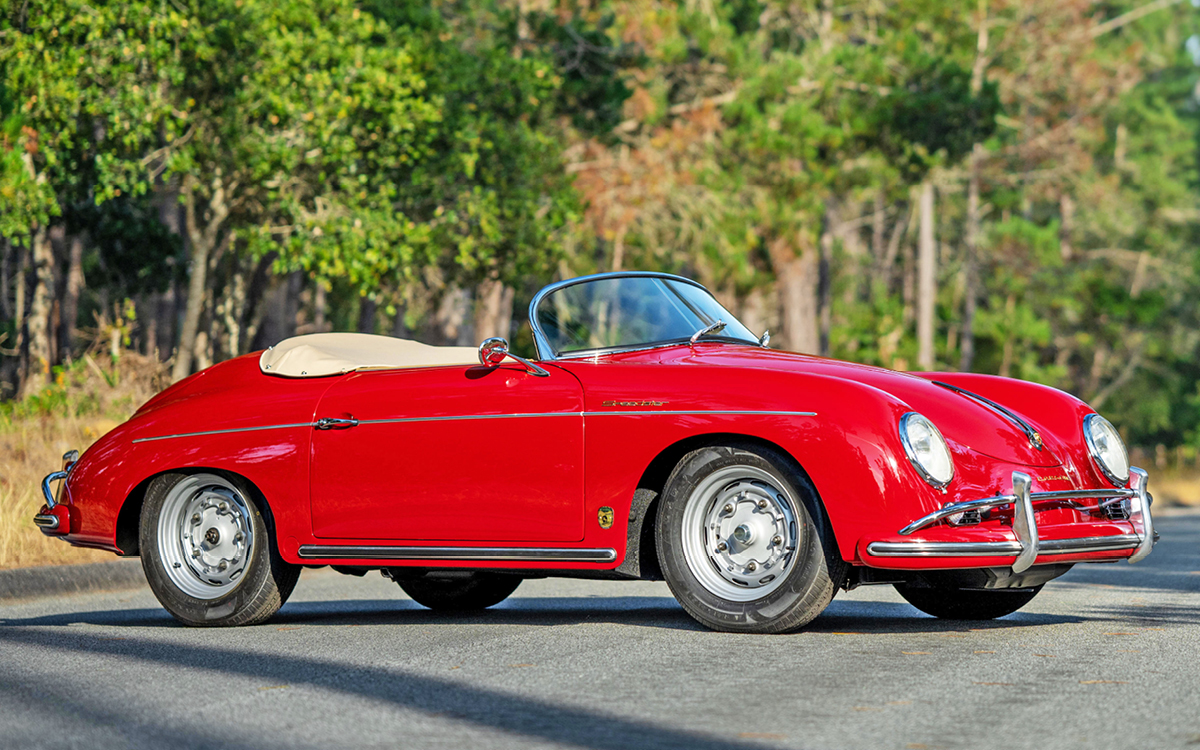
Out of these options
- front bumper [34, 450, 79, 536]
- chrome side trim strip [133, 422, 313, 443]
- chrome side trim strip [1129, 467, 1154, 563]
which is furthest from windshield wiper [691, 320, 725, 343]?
front bumper [34, 450, 79, 536]

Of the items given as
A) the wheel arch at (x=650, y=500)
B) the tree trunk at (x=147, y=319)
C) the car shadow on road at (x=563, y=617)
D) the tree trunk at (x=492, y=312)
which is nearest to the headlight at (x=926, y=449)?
the wheel arch at (x=650, y=500)

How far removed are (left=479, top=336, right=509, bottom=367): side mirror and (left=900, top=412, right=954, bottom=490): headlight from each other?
175 centimetres

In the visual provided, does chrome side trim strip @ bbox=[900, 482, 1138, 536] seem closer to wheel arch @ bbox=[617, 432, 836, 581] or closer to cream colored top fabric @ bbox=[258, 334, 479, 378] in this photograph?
wheel arch @ bbox=[617, 432, 836, 581]

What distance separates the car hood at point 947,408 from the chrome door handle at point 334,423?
5.06ft

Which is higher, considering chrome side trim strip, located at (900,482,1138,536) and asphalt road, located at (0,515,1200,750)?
chrome side trim strip, located at (900,482,1138,536)

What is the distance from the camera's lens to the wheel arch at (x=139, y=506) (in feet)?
23.2

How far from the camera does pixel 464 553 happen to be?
6500 mm

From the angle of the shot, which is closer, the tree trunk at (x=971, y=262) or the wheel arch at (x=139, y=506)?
the wheel arch at (x=139, y=506)

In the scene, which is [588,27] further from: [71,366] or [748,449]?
[748,449]

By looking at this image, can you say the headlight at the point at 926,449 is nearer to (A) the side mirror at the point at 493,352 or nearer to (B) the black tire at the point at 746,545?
(B) the black tire at the point at 746,545

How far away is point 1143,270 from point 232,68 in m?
43.0

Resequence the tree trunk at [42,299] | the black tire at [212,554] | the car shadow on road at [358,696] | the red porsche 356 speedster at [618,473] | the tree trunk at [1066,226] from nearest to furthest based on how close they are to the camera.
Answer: the car shadow on road at [358,696] → the red porsche 356 speedster at [618,473] → the black tire at [212,554] → the tree trunk at [42,299] → the tree trunk at [1066,226]

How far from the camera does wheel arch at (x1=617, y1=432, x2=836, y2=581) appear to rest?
620 centimetres

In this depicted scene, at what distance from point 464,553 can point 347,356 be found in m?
1.34
